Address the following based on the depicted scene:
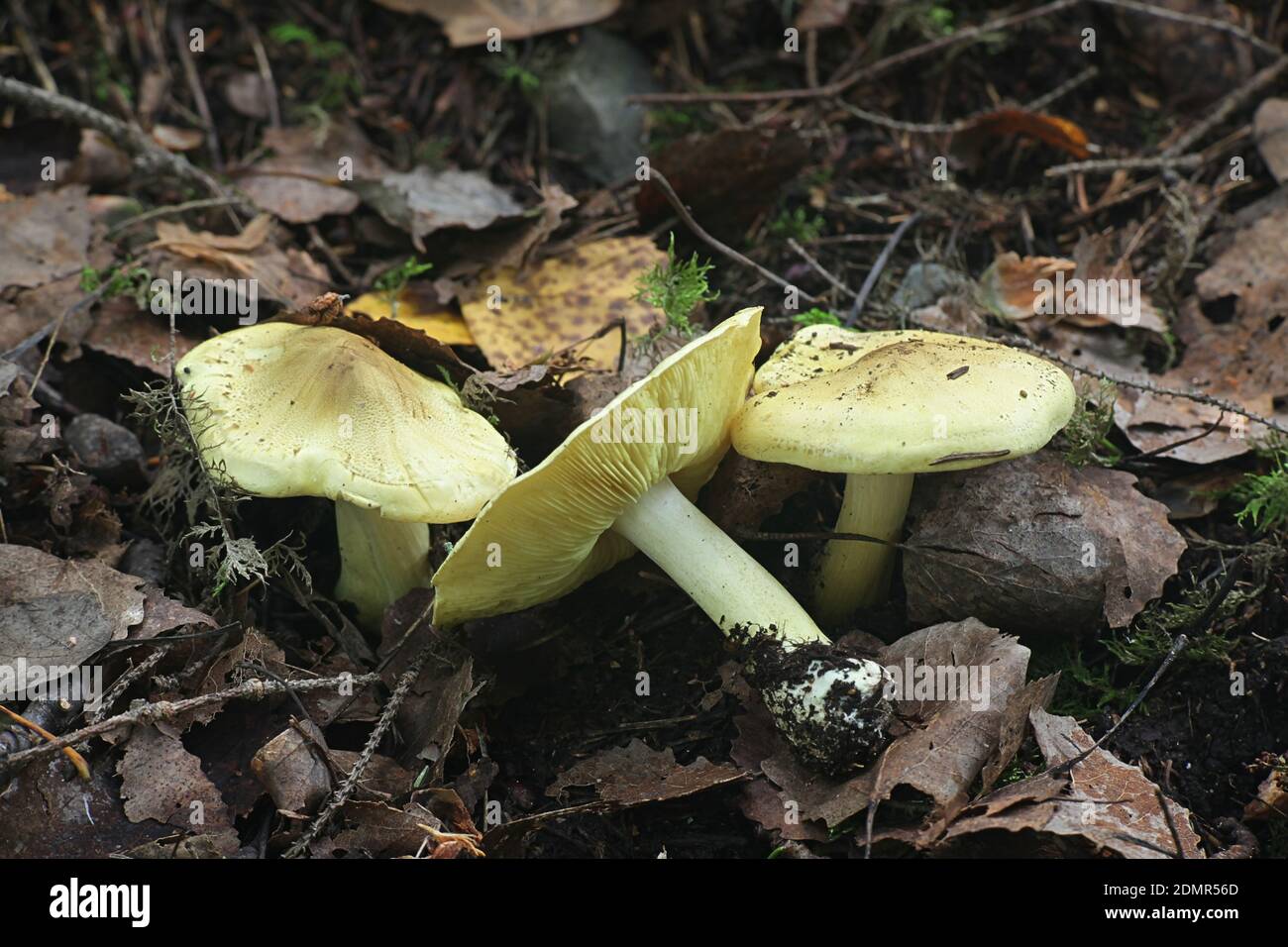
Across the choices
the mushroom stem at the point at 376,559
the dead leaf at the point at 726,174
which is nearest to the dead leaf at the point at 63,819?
the mushroom stem at the point at 376,559

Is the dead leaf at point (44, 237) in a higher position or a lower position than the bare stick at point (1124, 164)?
lower

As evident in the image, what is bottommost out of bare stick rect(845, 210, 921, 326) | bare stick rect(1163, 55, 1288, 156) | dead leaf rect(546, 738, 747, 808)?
dead leaf rect(546, 738, 747, 808)

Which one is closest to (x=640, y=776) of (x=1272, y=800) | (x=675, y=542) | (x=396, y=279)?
(x=675, y=542)

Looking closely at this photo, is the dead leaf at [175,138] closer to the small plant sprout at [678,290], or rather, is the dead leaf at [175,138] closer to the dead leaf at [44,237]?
the dead leaf at [44,237]

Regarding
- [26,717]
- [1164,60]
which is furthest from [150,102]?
[1164,60]

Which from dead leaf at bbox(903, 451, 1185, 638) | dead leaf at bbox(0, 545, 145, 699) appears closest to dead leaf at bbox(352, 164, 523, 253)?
dead leaf at bbox(0, 545, 145, 699)

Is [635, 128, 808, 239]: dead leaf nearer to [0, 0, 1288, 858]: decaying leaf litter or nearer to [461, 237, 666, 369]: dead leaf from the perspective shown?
[0, 0, 1288, 858]: decaying leaf litter
